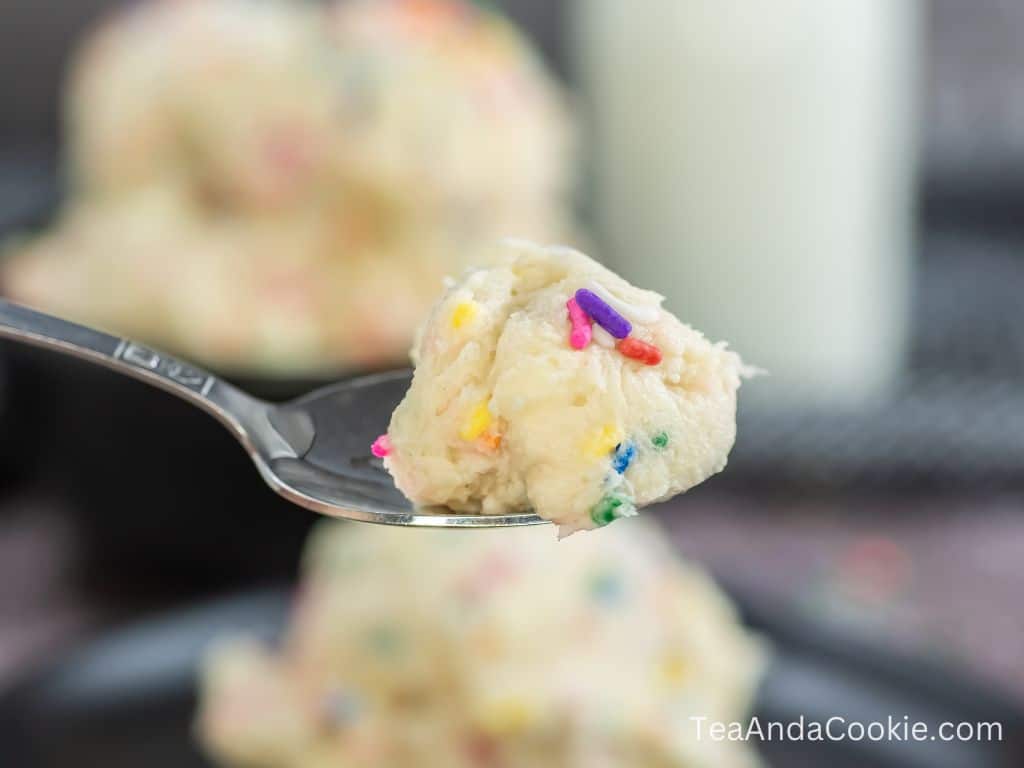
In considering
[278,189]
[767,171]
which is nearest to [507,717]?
→ [278,189]

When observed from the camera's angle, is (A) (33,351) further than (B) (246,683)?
Yes

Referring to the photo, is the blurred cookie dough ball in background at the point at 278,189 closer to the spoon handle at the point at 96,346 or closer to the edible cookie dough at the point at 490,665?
the edible cookie dough at the point at 490,665

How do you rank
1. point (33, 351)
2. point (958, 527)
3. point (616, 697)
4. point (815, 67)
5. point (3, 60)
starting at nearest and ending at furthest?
point (616, 697), point (33, 351), point (958, 527), point (815, 67), point (3, 60)

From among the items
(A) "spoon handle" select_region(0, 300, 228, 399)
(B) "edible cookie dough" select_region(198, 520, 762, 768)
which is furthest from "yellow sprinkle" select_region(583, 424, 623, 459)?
(B) "edible cookie dough" select_region(198, 520, 762, 768)

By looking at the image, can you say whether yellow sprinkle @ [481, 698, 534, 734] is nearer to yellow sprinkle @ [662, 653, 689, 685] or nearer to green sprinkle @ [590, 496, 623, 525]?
yellow sprinkle @ [662, 653, 689, 685]

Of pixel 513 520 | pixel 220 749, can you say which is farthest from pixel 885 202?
pixel 513 520

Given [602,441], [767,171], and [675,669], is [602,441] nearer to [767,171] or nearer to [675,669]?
[675,669]

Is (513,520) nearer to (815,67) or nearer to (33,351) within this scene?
(33,351)
